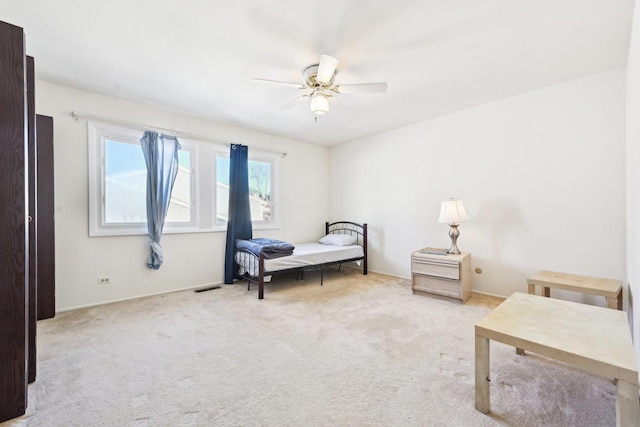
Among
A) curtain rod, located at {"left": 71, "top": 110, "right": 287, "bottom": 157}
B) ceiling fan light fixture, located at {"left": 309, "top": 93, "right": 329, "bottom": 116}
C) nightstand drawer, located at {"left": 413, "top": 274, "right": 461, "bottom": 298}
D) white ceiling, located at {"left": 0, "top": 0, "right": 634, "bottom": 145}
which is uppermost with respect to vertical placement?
white ceiling, located at {"left": 0, "top": 0, "right": 634, "bottom": 145}

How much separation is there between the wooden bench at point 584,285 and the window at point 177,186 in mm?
3861

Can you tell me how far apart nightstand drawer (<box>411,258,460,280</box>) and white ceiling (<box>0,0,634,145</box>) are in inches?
82.1

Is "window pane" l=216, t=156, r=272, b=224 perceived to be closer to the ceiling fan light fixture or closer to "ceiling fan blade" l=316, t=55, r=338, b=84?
the ceiling fan light fixture

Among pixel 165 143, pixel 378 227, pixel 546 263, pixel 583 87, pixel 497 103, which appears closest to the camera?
pixel 583 87

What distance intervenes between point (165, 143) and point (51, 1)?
6.48 feet

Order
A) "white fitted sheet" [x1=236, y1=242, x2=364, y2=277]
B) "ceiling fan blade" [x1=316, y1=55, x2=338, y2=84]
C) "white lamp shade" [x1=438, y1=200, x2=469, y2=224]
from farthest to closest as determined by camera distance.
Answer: "white fitted sheet" [x1=236, y1=242, x2=364, y2=277] < "white lamp shade" [x1=438, y1=200, x2=469, y2=224] < "ceiling fan blade" [x1=316, y1=55, x2=338, y2=84]

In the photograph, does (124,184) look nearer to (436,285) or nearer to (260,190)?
(260,190)

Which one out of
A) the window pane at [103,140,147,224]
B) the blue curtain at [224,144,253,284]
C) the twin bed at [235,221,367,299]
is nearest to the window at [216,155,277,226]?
the blue curtain at [224,144,253,284]

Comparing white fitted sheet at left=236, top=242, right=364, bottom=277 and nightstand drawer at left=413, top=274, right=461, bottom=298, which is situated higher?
white fitted sheet at left=236, top=242, right=364, bottom=277

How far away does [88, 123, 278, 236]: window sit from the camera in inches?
130

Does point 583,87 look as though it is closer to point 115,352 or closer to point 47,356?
point 115,352

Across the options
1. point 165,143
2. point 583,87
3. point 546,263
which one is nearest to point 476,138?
point 583,87

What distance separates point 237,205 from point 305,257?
1400 mm

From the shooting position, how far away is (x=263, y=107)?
3592mm
